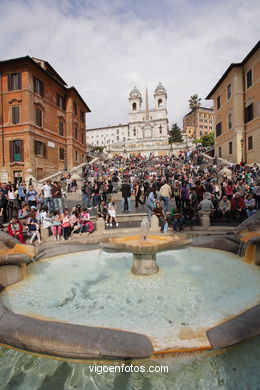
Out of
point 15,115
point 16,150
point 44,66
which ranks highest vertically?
point 44,66

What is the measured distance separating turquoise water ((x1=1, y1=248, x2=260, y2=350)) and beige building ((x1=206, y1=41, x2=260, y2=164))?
21.7m

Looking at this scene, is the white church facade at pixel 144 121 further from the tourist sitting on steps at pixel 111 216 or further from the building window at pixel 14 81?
the tourist sitting on steps at pixel 111 216

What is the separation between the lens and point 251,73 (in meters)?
24.4

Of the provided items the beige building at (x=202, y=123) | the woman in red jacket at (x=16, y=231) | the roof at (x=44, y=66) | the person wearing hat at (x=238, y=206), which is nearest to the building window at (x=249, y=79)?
the person wearing hat at (x=238, y=206)

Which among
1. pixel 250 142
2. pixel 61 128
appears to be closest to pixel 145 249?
pixel 250 142

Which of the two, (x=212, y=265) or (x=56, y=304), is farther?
(x=212, y=265)

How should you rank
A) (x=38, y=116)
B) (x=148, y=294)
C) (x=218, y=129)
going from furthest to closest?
1. (x=218, y=129)
2. (x=38, y=116)
3. (x=148, y=294)

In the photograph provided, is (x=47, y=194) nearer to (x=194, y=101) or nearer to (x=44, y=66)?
(x=44, y=66)

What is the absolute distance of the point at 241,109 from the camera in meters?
26.6

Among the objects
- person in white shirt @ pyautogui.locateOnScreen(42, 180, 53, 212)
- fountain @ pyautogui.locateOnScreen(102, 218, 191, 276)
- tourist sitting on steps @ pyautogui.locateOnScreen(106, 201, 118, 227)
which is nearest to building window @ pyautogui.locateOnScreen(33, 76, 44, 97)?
person in white shirt @ pyautogui.locateOnScreen(42, 180, 53, 212)

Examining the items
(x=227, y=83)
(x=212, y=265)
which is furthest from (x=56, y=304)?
(x=227, y=83)

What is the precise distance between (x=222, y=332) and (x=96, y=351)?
1.60 meters

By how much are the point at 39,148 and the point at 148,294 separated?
25151mm

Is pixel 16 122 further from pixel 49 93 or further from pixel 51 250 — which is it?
pixel 51 250
